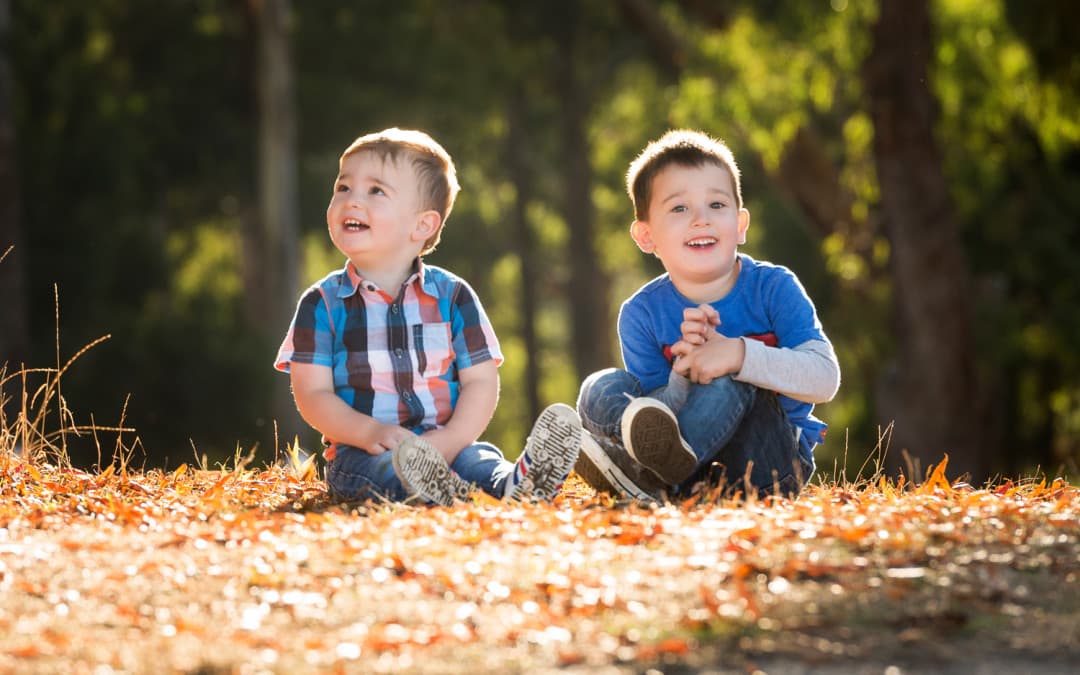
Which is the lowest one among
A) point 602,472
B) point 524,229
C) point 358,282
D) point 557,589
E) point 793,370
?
point 557,589

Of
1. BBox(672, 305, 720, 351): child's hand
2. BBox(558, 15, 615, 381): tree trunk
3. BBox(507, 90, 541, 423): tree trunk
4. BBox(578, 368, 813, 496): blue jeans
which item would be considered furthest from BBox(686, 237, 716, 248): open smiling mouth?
BBox(507, 90, 541, 423): tree trunk

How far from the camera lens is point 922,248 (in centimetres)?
1275

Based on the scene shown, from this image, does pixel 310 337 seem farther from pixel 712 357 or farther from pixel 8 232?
pixel 8 232

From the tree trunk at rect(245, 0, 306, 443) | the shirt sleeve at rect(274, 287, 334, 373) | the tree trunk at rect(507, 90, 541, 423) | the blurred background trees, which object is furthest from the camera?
the tree trunk at rect(507, 90, 541, 423)

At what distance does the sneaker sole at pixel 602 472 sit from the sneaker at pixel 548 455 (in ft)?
0.16

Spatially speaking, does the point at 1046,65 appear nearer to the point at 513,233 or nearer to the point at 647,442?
the point at 647,442

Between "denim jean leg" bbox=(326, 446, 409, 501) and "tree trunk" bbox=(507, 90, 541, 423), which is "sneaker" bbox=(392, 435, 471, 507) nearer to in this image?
"denim jean leg" bbox=(326, 446, 409, 501)

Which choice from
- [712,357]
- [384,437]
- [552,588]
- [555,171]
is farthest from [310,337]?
[555,171]

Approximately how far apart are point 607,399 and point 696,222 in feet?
2.31

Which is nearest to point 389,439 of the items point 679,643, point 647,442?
point 647,442

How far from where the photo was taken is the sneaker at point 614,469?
16.7 ft

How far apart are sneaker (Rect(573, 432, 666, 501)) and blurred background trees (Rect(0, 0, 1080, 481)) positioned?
6.88 feet

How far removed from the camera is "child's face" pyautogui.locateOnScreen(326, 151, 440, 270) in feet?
18.1

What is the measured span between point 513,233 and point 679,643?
29.9m
